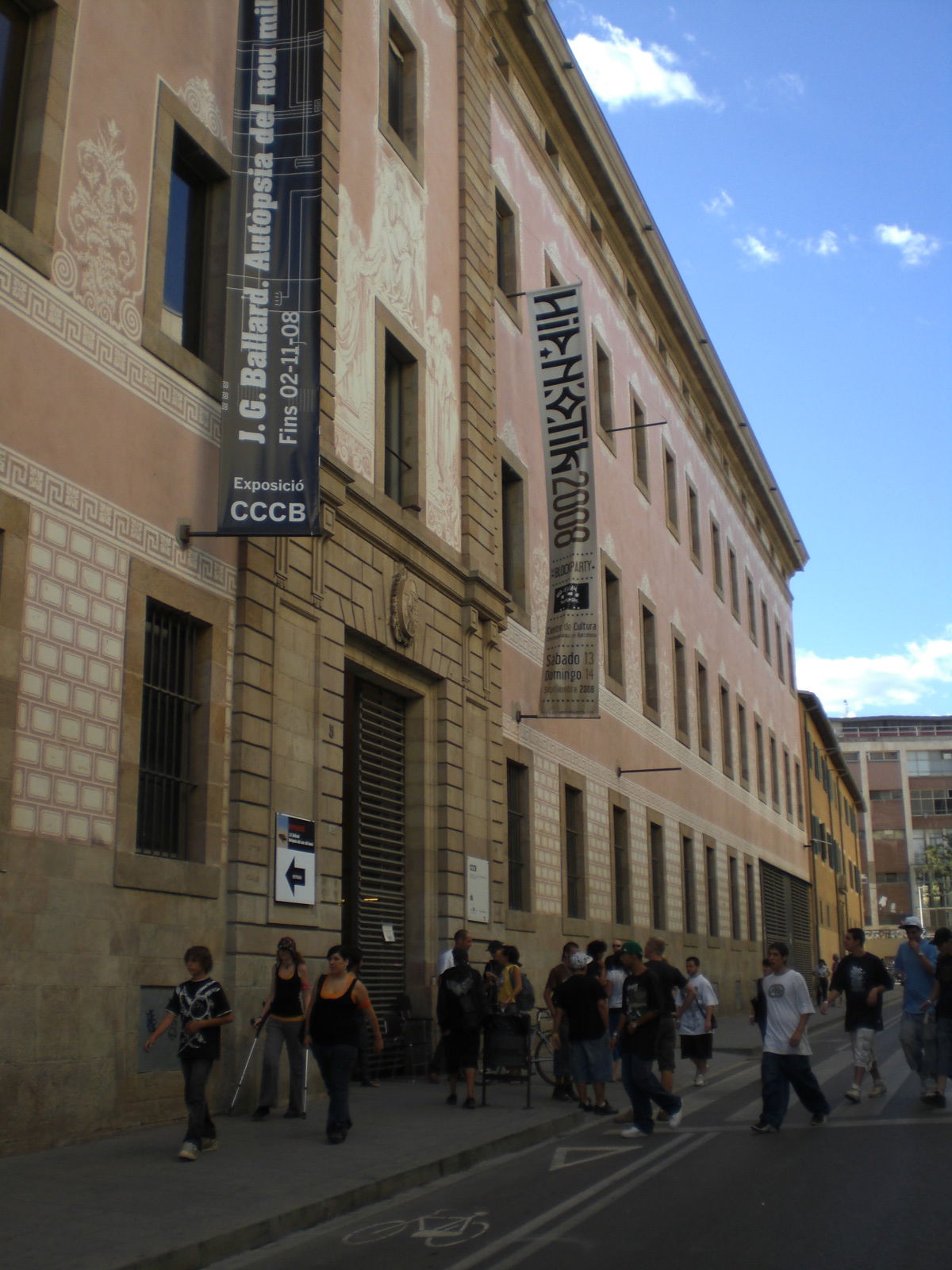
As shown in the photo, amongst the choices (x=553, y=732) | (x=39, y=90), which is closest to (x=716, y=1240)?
(x=39, y=90)

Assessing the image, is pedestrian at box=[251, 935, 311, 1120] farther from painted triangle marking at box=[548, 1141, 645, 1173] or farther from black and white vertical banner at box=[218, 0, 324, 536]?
black and white vertical banner at box=[218, 0, 324, 536]

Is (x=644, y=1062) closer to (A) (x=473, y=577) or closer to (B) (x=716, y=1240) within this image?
(B) (x=716, y=1240)

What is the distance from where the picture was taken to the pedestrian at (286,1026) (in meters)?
12.4

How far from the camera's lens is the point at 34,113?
11.3m

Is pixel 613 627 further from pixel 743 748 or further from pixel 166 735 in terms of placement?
pixel 166 735

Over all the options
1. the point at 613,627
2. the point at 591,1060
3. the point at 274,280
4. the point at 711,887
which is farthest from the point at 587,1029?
the point at 711,887

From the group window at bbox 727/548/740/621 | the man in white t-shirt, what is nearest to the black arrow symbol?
the man in white t-shirt

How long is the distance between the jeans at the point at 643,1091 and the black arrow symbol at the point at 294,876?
143 inches

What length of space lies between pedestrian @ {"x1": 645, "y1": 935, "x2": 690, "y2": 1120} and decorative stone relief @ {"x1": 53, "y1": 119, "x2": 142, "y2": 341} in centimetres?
765

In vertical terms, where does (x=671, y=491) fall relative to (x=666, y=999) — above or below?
above

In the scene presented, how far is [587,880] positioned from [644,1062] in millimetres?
12312

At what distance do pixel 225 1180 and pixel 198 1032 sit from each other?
1.28 m

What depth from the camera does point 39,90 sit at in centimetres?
1138

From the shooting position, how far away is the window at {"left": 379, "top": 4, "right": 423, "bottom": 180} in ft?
63.1
